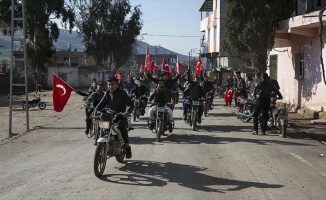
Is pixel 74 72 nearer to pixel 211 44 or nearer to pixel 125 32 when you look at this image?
pixel 125 32

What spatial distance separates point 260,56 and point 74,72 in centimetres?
3953

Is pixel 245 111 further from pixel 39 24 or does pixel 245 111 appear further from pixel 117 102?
pixel 39 24

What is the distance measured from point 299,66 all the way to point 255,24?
280cm

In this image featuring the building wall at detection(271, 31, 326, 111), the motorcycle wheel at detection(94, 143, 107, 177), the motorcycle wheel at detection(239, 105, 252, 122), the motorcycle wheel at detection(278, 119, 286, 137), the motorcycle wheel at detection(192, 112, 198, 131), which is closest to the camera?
the motorcycle wheel at detection(94, 143, 107, 177)

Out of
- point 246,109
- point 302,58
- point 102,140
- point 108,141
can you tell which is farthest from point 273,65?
point 102,140

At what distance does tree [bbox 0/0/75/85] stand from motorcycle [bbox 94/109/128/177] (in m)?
35.7

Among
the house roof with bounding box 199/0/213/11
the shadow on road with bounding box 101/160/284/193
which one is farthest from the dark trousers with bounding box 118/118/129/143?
the house roof with bounding box 199/0/213/11

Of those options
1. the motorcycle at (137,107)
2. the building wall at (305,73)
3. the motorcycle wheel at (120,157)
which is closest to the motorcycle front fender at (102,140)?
the motorcycle wheel at (120,157)

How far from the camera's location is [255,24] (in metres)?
19.2

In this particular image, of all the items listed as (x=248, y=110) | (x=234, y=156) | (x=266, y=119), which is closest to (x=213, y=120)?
(x=248, y=110)

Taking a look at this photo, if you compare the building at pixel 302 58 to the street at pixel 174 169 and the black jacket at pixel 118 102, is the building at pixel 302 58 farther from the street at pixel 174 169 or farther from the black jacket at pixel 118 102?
the black jacket at pixel 118 102

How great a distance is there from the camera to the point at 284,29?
18.6 m

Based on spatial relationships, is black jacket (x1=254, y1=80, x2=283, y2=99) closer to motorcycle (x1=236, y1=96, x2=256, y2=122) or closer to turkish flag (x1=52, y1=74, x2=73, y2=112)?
motorcycle (x1=236, y1=96, x2=256, y2=122)

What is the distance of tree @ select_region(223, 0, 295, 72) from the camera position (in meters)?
19.1
